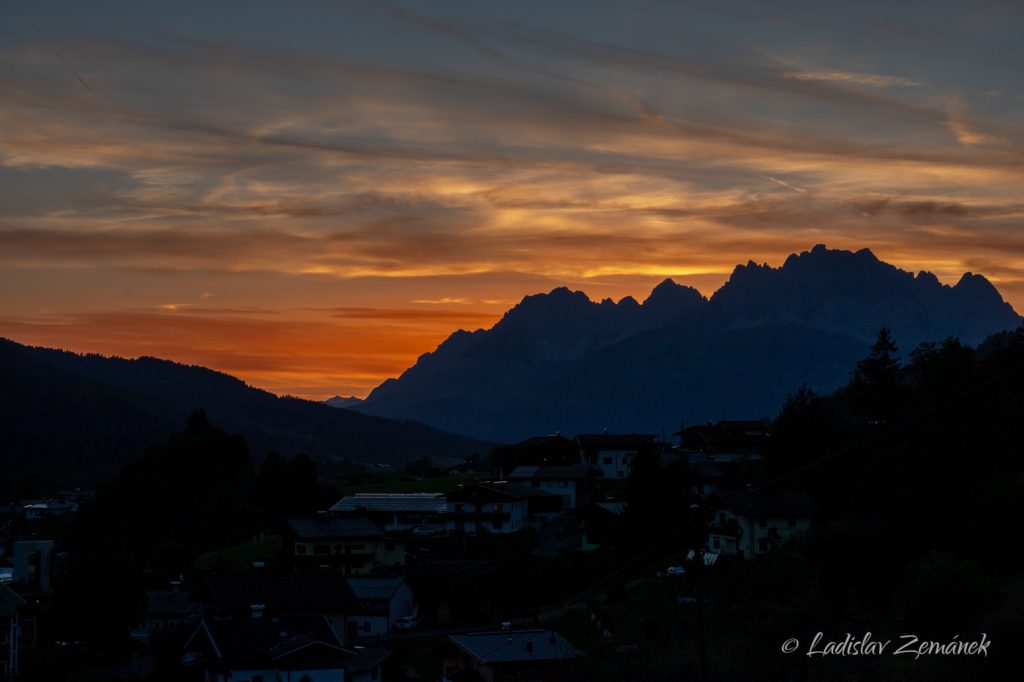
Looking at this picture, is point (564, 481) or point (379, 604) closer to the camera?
point (379, 604)

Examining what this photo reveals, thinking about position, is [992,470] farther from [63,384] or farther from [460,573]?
[63,384]

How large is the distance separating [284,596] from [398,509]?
86.6ft

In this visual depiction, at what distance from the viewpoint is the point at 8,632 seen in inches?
1511

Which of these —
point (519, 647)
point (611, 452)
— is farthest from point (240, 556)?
point (611, 452)

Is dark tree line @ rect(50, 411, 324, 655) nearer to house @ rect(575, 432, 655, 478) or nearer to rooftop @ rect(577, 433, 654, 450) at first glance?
house @ rect(575, 432, 655, 478)

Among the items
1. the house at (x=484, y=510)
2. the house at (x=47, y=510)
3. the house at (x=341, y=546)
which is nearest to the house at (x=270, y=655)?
the house at (x=341, y=546)

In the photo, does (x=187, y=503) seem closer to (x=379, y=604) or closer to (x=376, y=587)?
(x=376, y=587)

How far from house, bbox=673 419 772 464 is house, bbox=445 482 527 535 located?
18999 mm

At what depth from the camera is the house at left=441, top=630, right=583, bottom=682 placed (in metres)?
35.6

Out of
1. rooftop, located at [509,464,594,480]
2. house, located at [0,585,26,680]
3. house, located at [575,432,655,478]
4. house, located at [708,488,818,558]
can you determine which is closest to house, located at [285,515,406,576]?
house, located at [708,488,818,558]

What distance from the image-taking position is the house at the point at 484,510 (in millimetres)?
68375

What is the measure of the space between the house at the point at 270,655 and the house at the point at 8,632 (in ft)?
16.4

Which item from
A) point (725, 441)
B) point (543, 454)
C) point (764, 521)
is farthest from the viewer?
point (725, 441)

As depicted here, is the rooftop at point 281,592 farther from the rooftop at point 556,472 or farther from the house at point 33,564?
the rooftop at point 556,472
